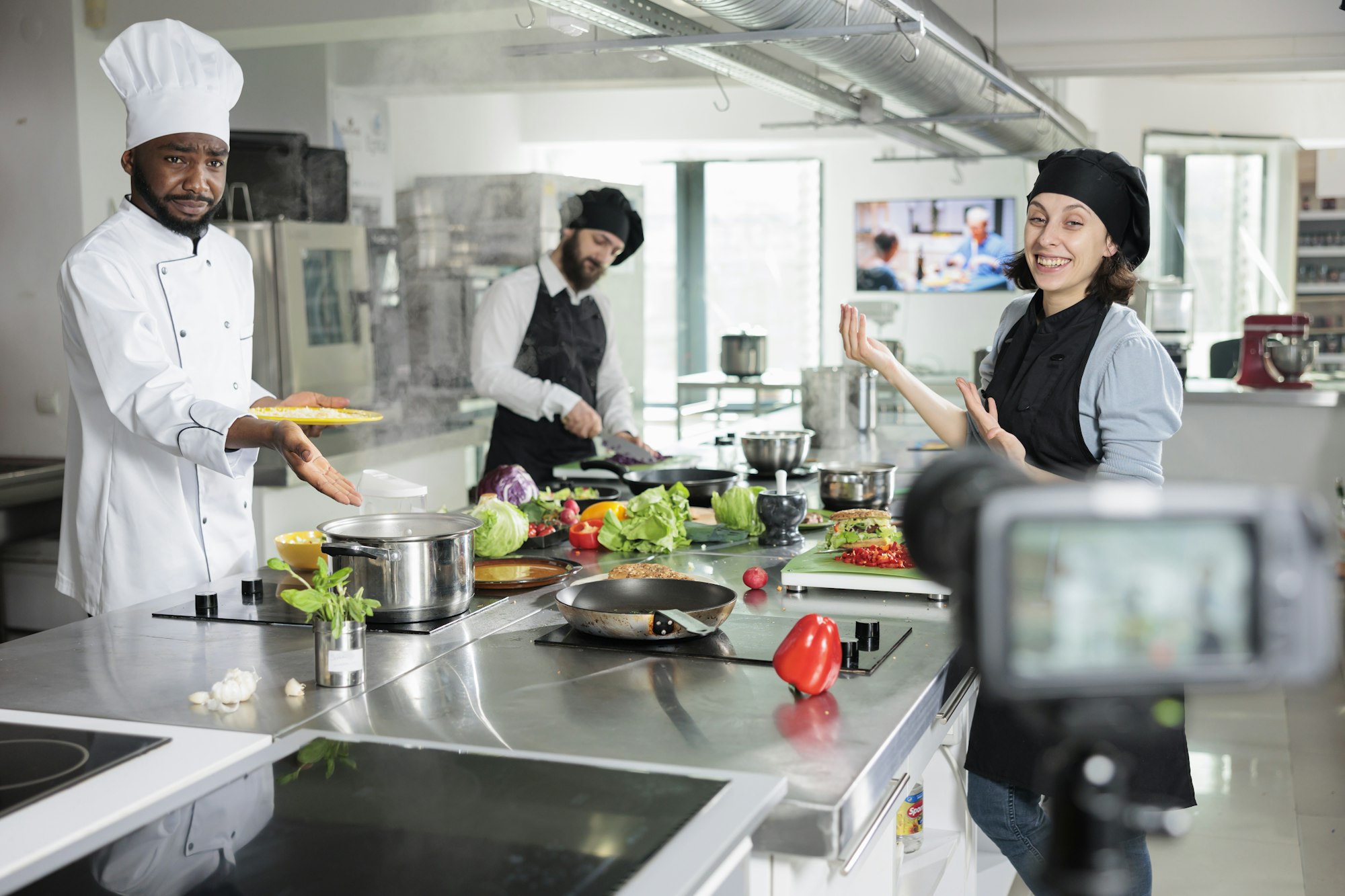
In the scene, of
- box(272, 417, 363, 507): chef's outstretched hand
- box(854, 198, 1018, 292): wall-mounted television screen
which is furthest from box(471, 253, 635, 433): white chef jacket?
box(854, 198, 1018, 292): wall-mounted television screen

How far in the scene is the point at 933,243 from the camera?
9531mm

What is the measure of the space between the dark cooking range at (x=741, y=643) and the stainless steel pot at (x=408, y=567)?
7.1 inches

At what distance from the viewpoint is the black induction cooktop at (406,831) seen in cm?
111

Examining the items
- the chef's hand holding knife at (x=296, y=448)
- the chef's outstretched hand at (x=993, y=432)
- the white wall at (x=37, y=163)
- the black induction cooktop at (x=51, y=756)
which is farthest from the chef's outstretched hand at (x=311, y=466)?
the white wall at (x=37, y=163)

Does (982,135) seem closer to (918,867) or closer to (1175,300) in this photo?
(1175,300)

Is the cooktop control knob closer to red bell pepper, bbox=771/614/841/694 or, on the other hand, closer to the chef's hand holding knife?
red bell pepper, bbox=771/614/841/694

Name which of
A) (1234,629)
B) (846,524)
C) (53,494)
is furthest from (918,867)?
(53,494)

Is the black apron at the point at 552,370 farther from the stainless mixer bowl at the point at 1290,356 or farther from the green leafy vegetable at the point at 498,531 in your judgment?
the stainless mixer bowl at the point at 1290,356

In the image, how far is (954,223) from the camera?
9.46 metres

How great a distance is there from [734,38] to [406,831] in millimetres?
2202

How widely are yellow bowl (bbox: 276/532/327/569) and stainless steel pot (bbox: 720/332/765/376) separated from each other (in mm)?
4252

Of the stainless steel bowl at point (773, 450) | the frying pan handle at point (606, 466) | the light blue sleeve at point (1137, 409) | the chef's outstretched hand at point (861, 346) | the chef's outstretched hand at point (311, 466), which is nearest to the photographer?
the chef's outstretched hand at point (311, 466)

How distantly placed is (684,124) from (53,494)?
20.4 feet

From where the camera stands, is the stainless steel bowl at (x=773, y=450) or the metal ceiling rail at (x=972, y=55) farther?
the stainless steel bowl at (x=773, y=450)
